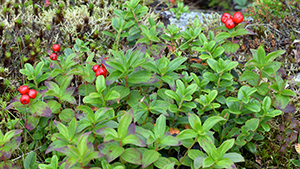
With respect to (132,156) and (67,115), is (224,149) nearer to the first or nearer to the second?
(132,156)

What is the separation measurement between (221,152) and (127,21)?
1932 mm

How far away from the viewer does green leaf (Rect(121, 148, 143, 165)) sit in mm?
1799

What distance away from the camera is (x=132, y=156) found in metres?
1.82

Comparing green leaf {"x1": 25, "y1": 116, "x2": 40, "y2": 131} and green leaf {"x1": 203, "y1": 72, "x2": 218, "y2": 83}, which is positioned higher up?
green leaf {"x1": 203, "y1": 72, "x2": 218, "y2": 83}

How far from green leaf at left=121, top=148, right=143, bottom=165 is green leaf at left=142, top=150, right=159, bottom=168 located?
1.3 inches

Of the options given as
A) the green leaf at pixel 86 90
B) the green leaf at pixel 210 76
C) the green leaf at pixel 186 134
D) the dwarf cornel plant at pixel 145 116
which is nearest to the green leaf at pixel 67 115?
the dwarf cornel plant at pixel 145 116

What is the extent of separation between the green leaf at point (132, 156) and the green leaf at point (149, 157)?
32 millimetres

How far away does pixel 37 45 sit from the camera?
11.4 ft

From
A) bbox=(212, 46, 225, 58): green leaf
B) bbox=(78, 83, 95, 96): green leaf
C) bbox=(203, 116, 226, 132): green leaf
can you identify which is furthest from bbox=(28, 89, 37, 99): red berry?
bbox=(212, 46, 225, 58): green leaf

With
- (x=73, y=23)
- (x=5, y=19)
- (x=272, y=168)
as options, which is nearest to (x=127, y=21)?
(x=73, y=23)

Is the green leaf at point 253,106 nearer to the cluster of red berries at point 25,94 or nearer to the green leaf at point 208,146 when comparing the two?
the green leaf at point 208,146

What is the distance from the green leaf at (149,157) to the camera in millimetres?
1804

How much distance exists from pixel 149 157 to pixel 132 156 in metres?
0.12

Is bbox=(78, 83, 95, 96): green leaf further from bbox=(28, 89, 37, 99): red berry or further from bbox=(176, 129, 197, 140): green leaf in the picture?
bbox=(176, 129, 197, 140): green leaf
